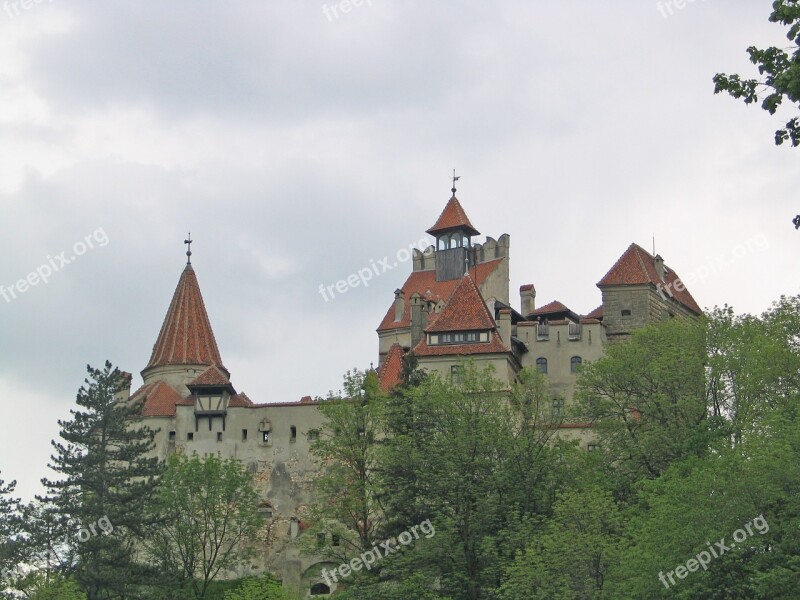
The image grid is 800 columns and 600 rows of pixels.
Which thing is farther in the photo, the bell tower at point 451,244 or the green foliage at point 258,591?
the bell tower at point 451,244

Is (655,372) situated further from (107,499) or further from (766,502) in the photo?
(107,499)

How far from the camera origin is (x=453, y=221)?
83.0 metres

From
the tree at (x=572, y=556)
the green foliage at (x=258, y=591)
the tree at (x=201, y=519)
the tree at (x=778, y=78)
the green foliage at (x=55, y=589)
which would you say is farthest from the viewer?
the tree at (x=201, y=519)

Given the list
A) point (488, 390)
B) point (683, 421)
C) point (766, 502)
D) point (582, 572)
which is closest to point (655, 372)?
point (683, 421)

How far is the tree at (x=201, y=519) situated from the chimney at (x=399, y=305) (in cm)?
1389

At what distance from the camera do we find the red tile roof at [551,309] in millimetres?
76000

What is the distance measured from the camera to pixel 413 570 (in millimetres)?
53281

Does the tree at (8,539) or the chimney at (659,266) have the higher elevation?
the chimney at (659,266)

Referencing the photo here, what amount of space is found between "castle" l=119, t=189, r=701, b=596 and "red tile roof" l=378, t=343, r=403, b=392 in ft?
0.26

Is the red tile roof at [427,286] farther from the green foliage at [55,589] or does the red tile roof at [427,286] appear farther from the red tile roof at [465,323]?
the green foliage at [55,589]

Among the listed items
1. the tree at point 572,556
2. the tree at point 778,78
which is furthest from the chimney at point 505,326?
the tree at point 778,78

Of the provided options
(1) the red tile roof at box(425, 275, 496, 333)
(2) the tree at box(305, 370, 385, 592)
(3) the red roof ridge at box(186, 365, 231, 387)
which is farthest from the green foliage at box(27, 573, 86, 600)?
(1) the red tile roof at box(425, 275, 496, 333)

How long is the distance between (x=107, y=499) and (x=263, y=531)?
995cm

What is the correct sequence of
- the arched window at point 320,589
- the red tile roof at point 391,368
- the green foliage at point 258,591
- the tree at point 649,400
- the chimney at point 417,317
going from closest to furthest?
the tree at point 649,400 → the green foliage at point 258,591 → the arched window at point 320,589 → the red tile roof at point 391,368 → the chimney at point 417,317
